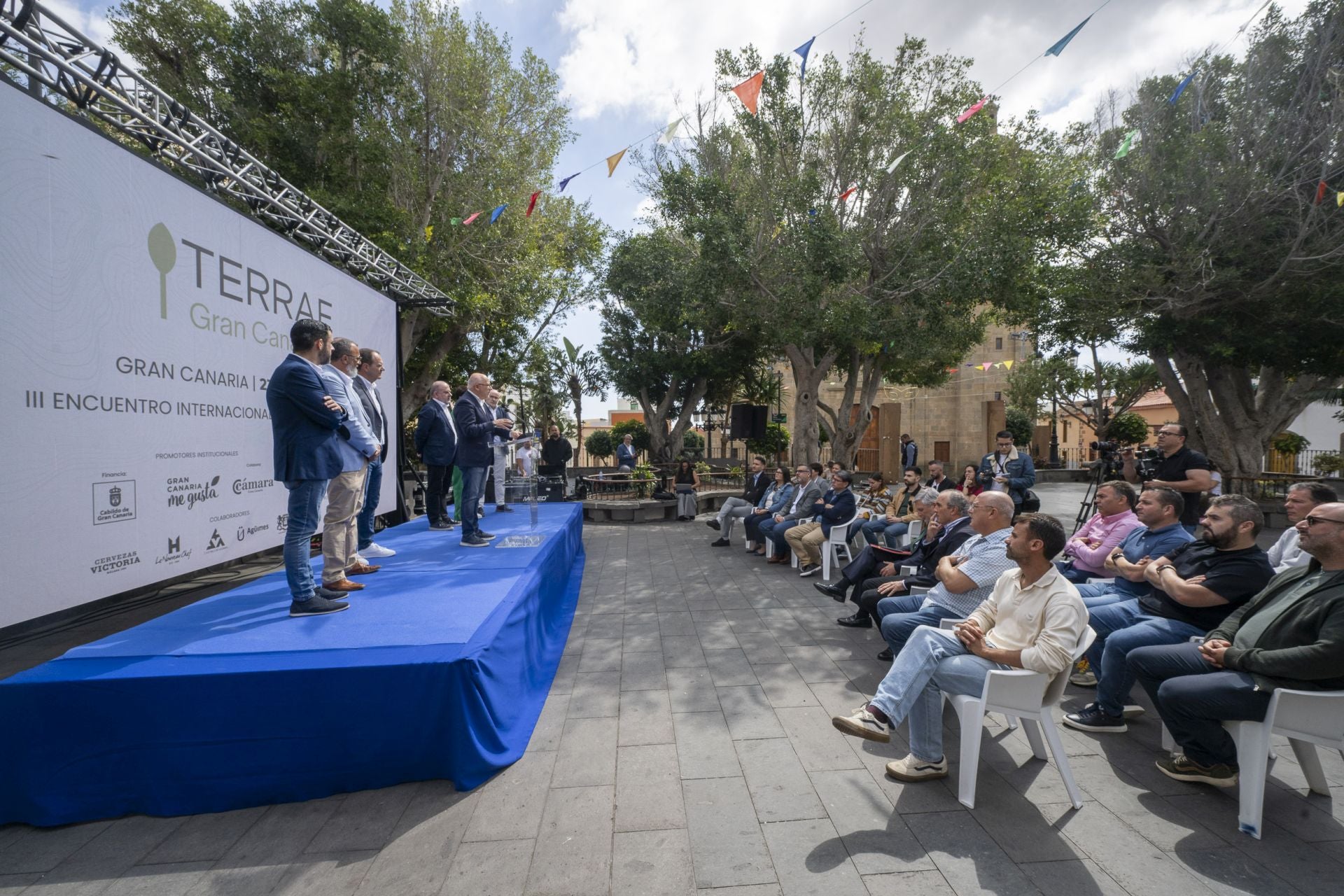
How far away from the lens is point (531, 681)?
340 centimetres

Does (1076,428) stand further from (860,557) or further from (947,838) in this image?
(947,838)

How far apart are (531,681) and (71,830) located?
1.85 meters

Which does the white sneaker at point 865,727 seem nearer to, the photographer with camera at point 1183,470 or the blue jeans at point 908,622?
the blue jeans at point 908,622

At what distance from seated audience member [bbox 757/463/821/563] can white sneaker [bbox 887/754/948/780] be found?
4322mm

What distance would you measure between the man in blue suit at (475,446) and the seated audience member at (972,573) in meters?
3.13

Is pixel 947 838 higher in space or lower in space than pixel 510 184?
lower

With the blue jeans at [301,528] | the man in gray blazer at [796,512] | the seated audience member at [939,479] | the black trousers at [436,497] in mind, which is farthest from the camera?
the man in gray blazer at [796,512]

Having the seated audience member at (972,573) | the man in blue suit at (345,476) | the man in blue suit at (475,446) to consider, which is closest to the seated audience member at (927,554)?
the seated audience member at (972,573)

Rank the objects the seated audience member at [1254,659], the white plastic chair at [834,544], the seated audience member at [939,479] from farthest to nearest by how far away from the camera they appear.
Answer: the seated audience member at [939,479]
the white plastic chair at [834,544]
the seated audience member at [1254,659]

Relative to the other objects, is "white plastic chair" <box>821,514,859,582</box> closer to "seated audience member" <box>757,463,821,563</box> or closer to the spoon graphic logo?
"seated audience member" <box>757,463,821,563</box>

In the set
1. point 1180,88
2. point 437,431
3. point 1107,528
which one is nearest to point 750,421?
point 1180,88

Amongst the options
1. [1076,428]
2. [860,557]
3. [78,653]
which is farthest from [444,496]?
[1076,428]

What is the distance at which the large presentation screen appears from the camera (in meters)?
3.03

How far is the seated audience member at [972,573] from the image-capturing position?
3.16 meters
